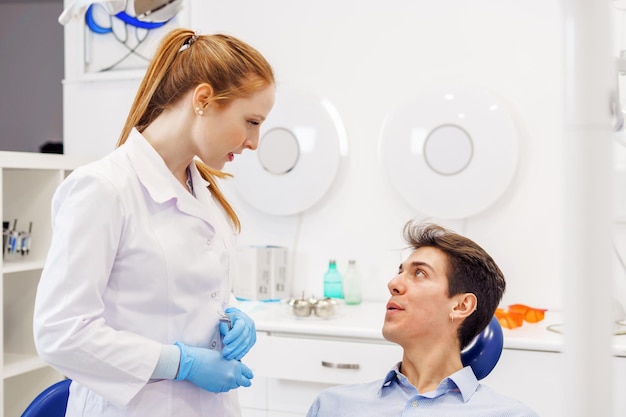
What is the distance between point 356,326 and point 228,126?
3.62ft

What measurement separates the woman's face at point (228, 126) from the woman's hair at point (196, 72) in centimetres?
2

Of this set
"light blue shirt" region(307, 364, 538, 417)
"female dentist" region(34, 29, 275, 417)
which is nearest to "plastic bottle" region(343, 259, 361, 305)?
"light blue shirt" region(307, 364, 538, 417)

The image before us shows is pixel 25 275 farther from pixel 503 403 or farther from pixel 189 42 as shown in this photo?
pixel 503 403

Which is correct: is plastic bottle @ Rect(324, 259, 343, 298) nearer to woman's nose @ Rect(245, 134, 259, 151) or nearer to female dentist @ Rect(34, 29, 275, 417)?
female dentist @ Rect(34, 29, 275, 417)

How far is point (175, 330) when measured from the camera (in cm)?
135

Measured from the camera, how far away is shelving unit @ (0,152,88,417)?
2695 millimetres

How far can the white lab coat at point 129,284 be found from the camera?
119 centimetres

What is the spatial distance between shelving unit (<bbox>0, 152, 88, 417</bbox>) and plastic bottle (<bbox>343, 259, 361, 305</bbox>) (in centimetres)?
113

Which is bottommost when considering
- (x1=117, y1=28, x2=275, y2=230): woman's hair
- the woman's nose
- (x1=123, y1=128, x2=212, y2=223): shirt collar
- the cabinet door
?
the cabinet door

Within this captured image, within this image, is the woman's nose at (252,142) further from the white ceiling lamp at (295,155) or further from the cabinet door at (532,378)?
the white ceiling lamp at (295,155)

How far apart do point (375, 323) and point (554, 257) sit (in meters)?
0.71

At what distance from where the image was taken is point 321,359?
226cm

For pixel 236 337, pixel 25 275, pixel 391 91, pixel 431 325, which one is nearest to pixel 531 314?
pixel 431 325

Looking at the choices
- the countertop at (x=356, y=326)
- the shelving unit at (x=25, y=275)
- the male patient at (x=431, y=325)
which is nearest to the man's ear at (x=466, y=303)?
the male patient at (x=431, y=325)
